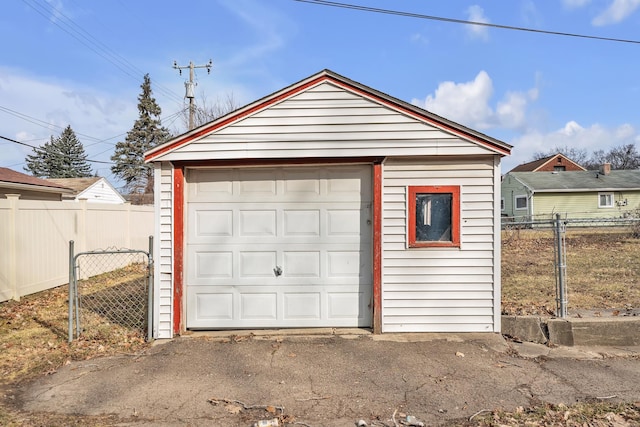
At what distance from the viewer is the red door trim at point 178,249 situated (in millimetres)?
5590

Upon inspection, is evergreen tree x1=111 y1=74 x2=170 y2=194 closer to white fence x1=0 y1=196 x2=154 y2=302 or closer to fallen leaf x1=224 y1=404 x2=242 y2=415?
white fence x1=0 y1=196 x2=154 y2=302

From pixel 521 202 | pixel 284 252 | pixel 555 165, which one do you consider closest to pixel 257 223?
pixel 284 252

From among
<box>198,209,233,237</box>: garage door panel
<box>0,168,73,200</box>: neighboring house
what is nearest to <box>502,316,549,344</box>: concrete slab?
Result: <box>198,209,233,237</box>: garage door panel

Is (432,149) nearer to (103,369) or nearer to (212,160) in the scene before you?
(212,160)

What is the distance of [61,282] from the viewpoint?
31.1ft

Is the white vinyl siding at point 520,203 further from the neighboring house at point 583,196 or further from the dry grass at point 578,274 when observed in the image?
the dry grass at point 578,274

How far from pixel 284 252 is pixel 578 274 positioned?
8043 mm

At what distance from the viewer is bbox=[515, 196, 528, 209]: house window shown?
104 ft

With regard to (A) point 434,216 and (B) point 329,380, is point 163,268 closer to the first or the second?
(B) point 329,380

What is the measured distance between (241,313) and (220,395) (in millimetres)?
1915

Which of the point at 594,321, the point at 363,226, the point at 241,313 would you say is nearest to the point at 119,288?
the point at 241,313

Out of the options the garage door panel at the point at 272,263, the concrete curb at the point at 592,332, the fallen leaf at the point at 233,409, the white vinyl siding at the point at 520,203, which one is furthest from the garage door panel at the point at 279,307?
the white vinyl siding at the point at 520,203

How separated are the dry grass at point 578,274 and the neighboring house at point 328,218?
1848mm

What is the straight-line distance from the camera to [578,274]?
9.95 m
